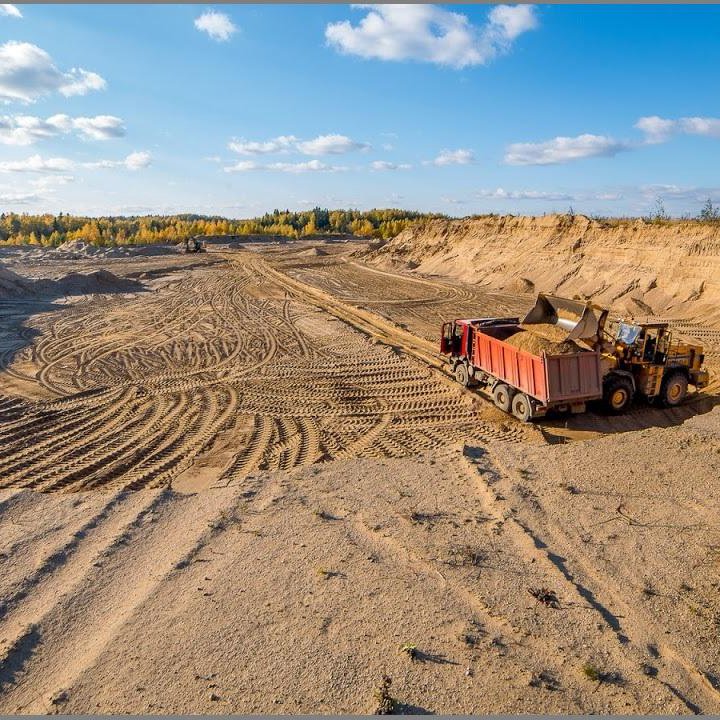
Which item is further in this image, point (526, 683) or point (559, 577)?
point (559, 577)

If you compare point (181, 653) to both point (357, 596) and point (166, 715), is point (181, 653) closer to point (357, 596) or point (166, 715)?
point (166, 715)

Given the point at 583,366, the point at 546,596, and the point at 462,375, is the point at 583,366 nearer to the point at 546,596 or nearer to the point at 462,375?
the point at 462,375

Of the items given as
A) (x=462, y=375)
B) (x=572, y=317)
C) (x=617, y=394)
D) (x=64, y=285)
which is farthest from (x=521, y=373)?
(x=64, y=285)

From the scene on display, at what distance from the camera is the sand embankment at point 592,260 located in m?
22.8

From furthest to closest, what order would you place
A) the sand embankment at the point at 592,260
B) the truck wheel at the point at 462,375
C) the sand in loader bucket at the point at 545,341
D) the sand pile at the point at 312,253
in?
the sand pile at the point at 312,253, the sand embankment at the point at 592,260, the truck wheel at the point at 462,375, the sand in loader bucket at the point at 545,341

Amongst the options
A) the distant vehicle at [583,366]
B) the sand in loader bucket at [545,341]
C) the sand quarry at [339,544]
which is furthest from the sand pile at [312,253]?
the sand in loader bucket at [545,341]

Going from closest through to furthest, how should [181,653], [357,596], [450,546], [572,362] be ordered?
[181,653] → [357,596] → [450,546] → [572,362]

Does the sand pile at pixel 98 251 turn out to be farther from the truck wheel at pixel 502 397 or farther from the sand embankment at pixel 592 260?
the truck wheel at pixel 502 397

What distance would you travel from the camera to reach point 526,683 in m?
4.64

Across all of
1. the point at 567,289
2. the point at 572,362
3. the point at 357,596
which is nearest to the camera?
the point at 357,596

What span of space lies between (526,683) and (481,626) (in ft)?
2.27

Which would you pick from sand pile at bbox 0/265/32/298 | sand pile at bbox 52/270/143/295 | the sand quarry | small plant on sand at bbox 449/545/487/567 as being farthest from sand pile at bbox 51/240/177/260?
small plant on sand at bbox 449/545/487/567

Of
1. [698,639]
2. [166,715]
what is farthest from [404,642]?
[698,639]

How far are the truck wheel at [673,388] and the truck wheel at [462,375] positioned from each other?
419 cm
